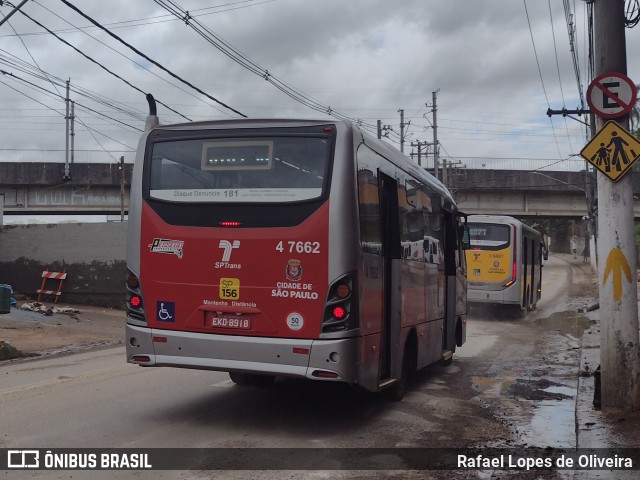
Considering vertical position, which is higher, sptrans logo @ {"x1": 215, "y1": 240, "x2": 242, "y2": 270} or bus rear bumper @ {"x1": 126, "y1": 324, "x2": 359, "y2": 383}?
sptrans logo @ {"x1": 215, "y1": 240, "x2": 242, "y2": 270}

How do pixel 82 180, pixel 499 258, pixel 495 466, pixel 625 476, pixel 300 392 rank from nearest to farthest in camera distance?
A: pixel 625 476
pixel 495 466
pixel 300 392
pixel 499 258
pixel 82 180

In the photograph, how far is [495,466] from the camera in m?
6.34

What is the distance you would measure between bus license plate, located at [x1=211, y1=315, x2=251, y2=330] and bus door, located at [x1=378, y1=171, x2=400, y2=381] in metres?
1.71

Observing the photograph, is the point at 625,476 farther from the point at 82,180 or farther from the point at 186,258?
the point at 82,180

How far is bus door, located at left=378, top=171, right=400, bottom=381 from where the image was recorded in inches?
324

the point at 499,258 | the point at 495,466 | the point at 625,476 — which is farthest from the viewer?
the point at 499,258

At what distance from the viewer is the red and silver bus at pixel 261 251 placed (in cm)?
704

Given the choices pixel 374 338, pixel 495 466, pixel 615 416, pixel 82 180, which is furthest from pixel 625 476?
pixel 82 180

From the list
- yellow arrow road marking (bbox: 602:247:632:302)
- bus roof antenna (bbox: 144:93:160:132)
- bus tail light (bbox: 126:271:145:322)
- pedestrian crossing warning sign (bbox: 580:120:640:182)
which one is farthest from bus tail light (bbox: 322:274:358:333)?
pedestrian crossing warning sign (bbox: 580:120:640:182)

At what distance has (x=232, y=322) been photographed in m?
7.29

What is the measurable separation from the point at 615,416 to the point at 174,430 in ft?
15.6

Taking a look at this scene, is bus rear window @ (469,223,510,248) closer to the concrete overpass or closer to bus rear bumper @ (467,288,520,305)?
bus rear bumper @ (467,288,520,305)

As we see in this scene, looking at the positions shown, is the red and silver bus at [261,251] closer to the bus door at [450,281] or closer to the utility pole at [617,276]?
the utility pole at [617,276]

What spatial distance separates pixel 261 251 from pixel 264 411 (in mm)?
2188
